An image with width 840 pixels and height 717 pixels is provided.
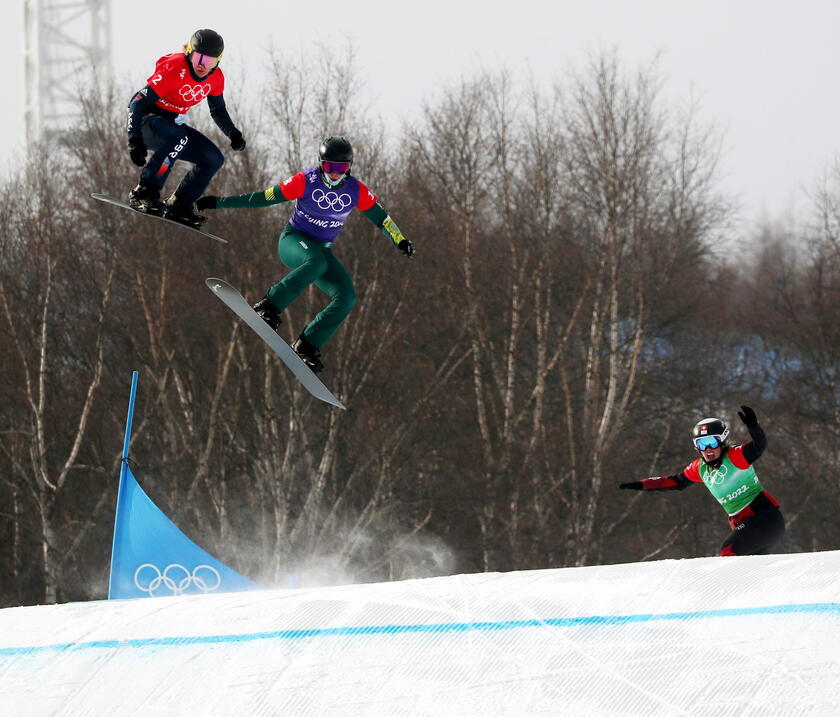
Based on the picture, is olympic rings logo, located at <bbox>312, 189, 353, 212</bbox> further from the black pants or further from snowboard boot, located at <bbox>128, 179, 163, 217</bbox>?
the black pants

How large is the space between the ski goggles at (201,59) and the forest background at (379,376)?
11307 mm

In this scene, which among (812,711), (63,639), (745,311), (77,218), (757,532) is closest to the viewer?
(812,711)

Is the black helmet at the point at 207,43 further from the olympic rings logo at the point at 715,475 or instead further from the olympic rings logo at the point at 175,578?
the olympic rings logo at the point at 175,578

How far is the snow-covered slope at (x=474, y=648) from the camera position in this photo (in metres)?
4.21

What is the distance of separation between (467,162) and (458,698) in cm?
1979

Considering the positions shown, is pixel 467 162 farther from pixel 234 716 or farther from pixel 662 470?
pixel 234 716

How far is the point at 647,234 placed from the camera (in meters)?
23.0

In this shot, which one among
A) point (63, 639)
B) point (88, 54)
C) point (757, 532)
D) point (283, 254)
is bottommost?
point (757, 532)

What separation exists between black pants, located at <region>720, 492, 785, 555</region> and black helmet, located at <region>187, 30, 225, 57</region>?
4.43 m

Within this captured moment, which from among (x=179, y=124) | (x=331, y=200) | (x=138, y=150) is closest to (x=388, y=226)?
(x=331, y=200)

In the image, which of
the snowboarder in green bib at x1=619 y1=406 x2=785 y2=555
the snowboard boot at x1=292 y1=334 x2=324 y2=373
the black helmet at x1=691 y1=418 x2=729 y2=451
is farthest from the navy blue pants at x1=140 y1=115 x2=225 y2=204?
the black helmet at x1=691 y1=418 x2=729 y2=451

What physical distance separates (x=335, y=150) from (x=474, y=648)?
141 inches

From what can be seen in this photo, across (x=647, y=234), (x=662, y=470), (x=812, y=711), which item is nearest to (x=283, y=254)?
(x=812, y=711)

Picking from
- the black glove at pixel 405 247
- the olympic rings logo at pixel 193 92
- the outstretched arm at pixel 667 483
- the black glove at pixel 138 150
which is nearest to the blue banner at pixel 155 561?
the black glove at pixel 138 150
